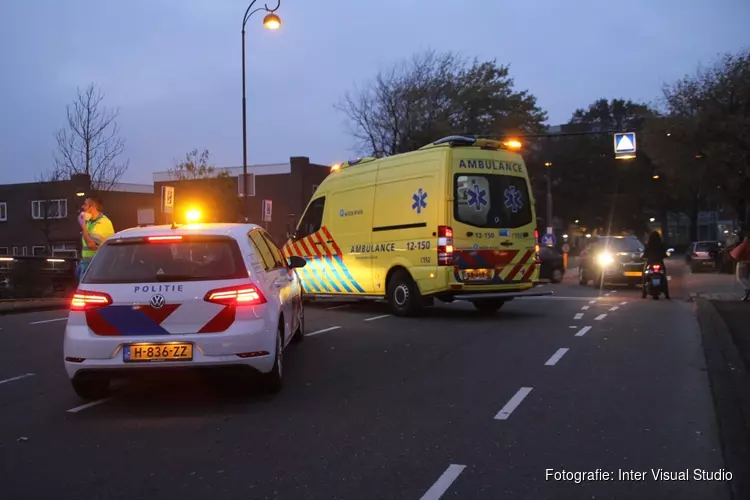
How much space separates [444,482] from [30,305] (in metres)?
14.0

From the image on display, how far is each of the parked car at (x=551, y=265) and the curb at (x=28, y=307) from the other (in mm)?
17108

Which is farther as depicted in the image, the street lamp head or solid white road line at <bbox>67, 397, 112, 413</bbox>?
the street lamp head

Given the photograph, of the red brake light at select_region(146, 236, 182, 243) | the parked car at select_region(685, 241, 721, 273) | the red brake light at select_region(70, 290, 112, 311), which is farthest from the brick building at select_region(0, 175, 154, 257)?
the red brake light at select_region(70, 290, 112, 311)

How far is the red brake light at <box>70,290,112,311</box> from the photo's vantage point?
614cm

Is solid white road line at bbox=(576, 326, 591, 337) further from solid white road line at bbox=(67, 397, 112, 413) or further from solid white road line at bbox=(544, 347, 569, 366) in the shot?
solid white road line at bbox=(67, 397, 112, 413)

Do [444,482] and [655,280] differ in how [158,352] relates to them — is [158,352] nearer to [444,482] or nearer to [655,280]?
[444,482]

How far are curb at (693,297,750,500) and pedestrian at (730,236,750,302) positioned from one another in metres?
5.82

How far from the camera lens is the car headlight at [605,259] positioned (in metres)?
22.4

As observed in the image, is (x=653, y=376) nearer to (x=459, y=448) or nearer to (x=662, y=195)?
(x=459, y=448)

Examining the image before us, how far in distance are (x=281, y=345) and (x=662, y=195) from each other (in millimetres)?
65929

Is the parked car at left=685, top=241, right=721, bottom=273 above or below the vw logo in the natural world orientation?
below

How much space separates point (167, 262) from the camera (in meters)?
6.52

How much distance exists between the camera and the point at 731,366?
7.81 m

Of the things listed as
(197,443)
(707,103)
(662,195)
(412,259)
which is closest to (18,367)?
(197,443)
